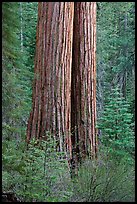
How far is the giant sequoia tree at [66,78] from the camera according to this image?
22.2 feet

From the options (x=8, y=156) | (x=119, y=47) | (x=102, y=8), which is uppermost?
(x=102, y=8)

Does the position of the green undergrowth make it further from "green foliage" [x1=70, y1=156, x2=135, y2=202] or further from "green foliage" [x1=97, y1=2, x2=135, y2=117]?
"green foliage" [x1=97, y1=2, x2=135, y2=117]

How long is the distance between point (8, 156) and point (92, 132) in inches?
105

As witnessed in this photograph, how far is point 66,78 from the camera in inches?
273

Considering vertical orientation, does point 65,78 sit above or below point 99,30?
below

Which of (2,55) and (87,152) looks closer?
(2,55)

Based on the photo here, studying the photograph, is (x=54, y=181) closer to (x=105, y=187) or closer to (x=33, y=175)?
(x=33, y=175)

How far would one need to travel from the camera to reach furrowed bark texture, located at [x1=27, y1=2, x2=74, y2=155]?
22.2ft

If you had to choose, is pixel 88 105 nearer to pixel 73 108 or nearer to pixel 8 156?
pixel 73 108


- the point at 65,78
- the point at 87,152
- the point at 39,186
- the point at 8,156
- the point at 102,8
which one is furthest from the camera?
the point at 102,8

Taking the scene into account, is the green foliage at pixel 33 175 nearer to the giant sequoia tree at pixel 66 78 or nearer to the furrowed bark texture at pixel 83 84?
the giant sequoia tree at pixel 66 78

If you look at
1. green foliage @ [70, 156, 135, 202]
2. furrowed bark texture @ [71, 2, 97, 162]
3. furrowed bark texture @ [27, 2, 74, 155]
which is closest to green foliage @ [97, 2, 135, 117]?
furrowed bark texture @ [71, 2, 97, 162]

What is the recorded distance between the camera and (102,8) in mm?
18484

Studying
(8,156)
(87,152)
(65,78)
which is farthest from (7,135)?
(87,152)
